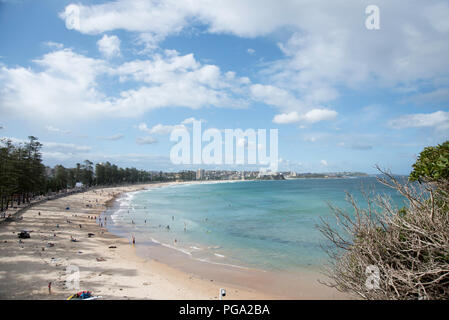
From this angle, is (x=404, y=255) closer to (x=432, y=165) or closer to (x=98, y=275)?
(x=432, y=165)

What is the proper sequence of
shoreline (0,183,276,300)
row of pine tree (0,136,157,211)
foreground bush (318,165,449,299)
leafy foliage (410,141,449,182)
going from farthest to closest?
row of pine tree (0,136,157,211), shoreline (0,183,276,300), leafy foliage (410,141,449,182), foreground bush (318,165,449,299)

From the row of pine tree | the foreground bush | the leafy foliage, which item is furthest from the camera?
the row of pine tree

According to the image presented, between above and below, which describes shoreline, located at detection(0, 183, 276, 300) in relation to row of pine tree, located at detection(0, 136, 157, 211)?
below

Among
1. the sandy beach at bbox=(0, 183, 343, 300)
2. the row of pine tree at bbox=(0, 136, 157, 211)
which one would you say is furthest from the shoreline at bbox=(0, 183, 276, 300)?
the row of pine tree at bbox=(0, 136, 157, 211)

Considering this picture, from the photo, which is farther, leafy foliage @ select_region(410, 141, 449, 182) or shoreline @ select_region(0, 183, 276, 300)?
shoreline @ select_region(0, 183, 276, 300)

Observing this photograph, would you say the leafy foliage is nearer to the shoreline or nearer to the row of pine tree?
the shoreline

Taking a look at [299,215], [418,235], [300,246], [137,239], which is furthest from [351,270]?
[299,215]

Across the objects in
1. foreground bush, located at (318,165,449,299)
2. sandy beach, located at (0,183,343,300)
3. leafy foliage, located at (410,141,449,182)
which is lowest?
sandy beach, located at (0,183,343,300)

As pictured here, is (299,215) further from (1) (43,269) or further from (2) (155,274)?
(1) (43,269)

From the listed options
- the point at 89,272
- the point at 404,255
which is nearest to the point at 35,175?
the point at 89,272

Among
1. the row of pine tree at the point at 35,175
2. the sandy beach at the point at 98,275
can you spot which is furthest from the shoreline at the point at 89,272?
the row of pine tree at the point at 35,175

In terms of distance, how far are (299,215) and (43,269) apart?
33.4 meters

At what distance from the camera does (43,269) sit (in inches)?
587

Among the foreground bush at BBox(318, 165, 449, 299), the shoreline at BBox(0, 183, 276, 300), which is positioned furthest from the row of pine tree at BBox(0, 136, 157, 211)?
the foreground bush at BBox(318, 165, 449, 299)
